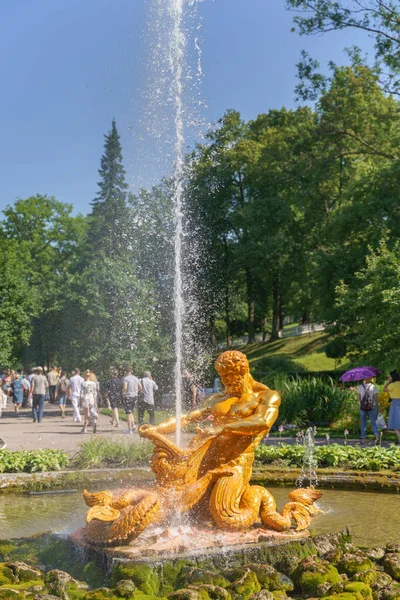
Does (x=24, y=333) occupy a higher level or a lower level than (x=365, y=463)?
higher

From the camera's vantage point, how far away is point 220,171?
1693 inches

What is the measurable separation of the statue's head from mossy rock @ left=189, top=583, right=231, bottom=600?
1761 millimetres

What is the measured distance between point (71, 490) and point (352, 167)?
2915cm

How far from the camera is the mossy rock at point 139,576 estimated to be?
5281mm

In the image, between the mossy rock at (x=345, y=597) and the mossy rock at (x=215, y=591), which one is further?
the mossy rock at (x=215, y=591)

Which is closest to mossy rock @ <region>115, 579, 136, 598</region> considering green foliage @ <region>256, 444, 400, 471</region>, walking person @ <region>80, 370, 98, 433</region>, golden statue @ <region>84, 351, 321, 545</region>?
golden statue @ <region>84, 351, 321, 545</region>

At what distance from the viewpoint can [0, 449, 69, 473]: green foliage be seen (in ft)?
34.9

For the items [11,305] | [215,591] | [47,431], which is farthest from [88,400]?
[11,305]

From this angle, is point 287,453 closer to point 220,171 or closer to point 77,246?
point 220,171

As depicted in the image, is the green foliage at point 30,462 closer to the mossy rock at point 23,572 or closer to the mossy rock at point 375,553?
the mossy rock at point 23,572

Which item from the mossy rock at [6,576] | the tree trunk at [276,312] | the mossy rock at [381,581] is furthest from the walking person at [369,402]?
the tree trunk at [276,312]

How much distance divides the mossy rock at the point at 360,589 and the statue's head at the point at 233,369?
1843 mm

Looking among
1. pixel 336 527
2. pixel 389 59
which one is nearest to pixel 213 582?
pixel 336 527

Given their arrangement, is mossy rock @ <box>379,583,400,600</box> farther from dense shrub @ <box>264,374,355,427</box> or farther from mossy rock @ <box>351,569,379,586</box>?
dense shrub @ <box>264,374,355,427</box>
